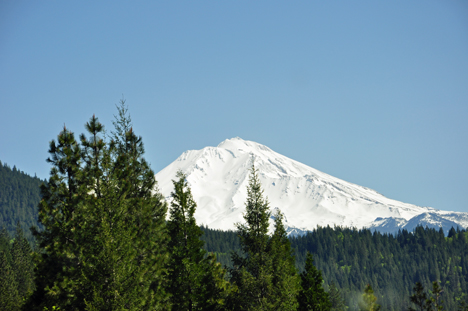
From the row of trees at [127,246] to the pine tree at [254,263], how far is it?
61 mm

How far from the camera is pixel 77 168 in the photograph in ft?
83.7

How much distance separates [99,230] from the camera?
A: 21.4 m

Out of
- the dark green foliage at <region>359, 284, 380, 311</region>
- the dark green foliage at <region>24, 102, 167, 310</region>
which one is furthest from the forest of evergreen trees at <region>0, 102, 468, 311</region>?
the dark green foliage at <region>359, 284, 380, 311</region>

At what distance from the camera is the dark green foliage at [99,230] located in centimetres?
2067

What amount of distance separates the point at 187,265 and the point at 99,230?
10.3 metres

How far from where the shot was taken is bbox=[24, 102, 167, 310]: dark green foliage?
67.8 ft

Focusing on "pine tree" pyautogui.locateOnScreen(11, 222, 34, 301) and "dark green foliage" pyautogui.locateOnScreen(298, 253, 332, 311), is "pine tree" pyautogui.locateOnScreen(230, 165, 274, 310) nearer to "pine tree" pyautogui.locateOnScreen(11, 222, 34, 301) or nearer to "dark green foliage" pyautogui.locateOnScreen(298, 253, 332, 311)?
"dark green foliage" pyautogui.locateOnScreen(298, 253, 332, 311)

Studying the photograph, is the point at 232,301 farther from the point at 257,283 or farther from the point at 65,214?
the point at 65,214

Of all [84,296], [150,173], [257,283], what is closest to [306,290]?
[257,283]

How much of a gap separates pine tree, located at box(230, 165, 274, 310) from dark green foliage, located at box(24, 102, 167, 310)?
16.5 ft

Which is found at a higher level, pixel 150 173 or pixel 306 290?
pixel 150 173

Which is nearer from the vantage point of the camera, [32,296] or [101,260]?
[101,260]

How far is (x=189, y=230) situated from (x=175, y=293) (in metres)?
3.87

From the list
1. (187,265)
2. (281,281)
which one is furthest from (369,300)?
(187,265)
